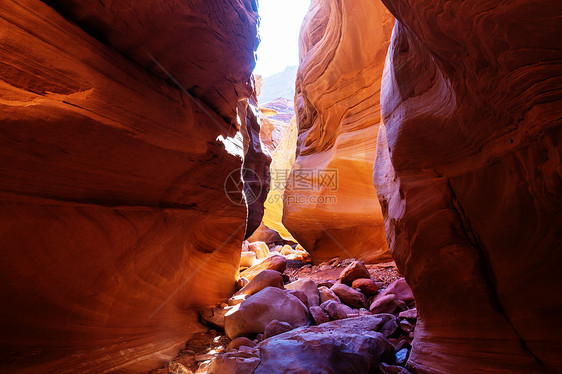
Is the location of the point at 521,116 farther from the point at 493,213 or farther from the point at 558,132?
the point at 493,213

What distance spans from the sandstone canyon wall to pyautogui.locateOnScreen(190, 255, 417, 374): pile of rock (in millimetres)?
748

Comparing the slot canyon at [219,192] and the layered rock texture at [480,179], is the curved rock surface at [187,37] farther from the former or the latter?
the layered rock texture at [480,179]

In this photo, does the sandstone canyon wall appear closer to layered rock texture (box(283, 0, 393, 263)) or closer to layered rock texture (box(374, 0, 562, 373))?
layered rock texture (box(374, 0, 562, 373))

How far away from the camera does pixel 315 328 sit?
2500 millimetres

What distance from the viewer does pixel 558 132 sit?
126 centimetres

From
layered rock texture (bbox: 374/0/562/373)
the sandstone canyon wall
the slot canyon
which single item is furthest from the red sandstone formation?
layered rock texture (bbox: 374/0/562/373)

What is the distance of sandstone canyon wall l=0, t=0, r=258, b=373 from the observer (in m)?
1.61

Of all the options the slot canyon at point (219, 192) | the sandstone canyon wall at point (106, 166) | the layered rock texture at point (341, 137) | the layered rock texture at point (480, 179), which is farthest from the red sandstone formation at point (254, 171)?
the layered rock texture at point (480, 179)

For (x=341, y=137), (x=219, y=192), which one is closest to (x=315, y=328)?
(x=219, y=192)

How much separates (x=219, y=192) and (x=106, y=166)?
160 centimetres

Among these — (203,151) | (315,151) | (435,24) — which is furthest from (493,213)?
(315,151)

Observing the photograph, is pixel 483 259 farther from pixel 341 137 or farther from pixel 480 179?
pixel 341 137

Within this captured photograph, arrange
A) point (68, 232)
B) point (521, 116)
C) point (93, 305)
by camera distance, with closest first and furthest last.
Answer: point (521, 116) → point (68, 232) → point (93, 305)

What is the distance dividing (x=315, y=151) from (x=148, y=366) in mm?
7178
